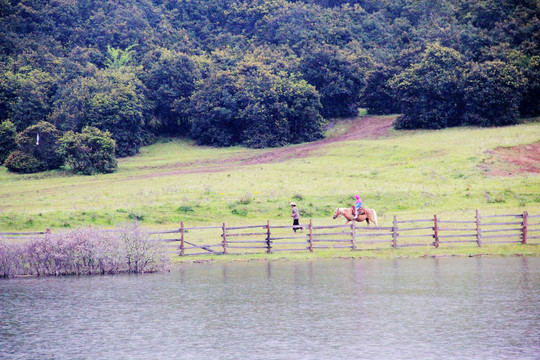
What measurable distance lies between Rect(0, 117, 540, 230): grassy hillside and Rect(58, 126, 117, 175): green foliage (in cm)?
167

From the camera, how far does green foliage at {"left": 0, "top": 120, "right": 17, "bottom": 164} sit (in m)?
73.8

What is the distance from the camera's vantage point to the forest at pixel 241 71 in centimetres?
6800

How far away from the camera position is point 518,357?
1339cm

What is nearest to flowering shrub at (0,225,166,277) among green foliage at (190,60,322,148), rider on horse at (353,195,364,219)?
rider on horse at (353,195,364,219)

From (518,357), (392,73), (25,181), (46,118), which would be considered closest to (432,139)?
(392,73)

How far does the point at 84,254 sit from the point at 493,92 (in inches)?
2026

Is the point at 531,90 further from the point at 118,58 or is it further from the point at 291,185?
the point at 118,58

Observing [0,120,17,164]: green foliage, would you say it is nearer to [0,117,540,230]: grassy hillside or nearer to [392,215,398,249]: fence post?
[0,117,540,230]: grassy hillside

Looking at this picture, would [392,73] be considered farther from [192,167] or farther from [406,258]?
[406,258]


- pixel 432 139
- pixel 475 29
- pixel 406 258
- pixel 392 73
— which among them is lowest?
pixel 406 258

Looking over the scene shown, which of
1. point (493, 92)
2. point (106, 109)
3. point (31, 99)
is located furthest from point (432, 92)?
point (31, 99)

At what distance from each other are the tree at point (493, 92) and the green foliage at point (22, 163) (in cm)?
4734

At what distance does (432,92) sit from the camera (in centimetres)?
7050

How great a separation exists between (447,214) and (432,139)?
27558mm
